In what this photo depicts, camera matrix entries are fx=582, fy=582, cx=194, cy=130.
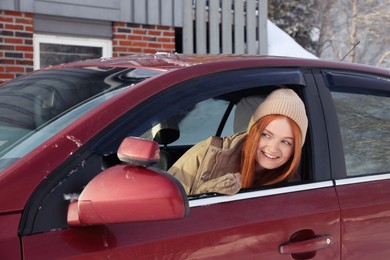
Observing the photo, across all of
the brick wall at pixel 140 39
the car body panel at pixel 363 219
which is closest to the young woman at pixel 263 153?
the car body panel at pixel 363 219

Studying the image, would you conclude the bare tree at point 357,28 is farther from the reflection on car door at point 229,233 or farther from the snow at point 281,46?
the reflection on car door at point 229,233

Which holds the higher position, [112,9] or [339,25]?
[339,25]

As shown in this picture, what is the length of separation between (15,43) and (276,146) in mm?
4671

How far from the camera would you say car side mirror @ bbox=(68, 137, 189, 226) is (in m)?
1.56

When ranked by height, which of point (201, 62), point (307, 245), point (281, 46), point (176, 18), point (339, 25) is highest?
point (339, 25)

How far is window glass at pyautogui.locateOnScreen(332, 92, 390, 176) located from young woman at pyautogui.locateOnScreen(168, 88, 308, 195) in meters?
0.25

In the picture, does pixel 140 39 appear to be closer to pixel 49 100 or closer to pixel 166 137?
pixel 166 137

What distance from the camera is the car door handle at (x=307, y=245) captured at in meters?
2.06

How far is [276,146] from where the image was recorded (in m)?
2.37

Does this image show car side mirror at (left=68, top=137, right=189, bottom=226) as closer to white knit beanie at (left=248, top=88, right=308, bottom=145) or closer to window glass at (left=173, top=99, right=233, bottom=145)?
white knit beanie at (left=248, top=88, right=308, bottom=145)

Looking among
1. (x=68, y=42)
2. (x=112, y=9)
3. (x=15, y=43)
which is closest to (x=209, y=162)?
(x=15, y=43)

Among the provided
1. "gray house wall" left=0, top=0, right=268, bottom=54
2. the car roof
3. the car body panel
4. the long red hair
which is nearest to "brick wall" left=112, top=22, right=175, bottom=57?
"gray house wall" left=0, top=0, right=268, bottom=54

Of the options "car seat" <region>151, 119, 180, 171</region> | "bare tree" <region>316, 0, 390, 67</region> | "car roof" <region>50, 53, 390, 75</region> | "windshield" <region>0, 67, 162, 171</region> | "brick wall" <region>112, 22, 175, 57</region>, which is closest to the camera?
"windshield" <region>0, 67, 162, 171</region>

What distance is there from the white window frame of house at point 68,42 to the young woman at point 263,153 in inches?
178
